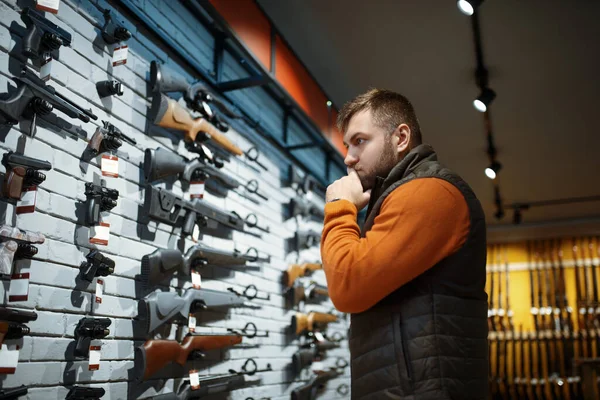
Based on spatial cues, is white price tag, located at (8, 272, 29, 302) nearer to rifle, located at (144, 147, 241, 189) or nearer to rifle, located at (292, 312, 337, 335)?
rifle, located at (144, 147, 241, 189)

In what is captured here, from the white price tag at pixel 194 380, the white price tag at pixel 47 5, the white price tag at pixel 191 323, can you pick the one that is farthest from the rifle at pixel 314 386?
the white price tag at pixel 47 5

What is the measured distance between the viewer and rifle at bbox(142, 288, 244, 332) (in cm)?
286

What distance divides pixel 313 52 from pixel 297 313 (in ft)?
7.54

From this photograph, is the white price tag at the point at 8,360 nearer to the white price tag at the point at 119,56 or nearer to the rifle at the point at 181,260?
the rifle at the point at 181,260

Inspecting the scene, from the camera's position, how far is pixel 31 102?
2279mm

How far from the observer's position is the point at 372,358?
1654mm

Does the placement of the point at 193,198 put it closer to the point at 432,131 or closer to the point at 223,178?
the point at 223,178

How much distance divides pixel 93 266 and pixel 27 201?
416 mm

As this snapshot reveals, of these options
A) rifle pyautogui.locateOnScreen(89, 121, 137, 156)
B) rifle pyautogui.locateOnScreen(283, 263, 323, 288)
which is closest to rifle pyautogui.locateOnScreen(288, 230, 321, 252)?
rifle pyautogui.locateOnScreen(283, 263, 323, 288)

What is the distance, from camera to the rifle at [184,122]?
10.3 feet

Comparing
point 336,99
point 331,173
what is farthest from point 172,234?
point 331,173

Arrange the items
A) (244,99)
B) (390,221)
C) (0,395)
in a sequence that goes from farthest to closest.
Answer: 1. (244,99)
2. (0,395)
3. (390,221)

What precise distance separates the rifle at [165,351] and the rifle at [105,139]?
97 centimetres

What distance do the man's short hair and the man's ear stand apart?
0.01 m
